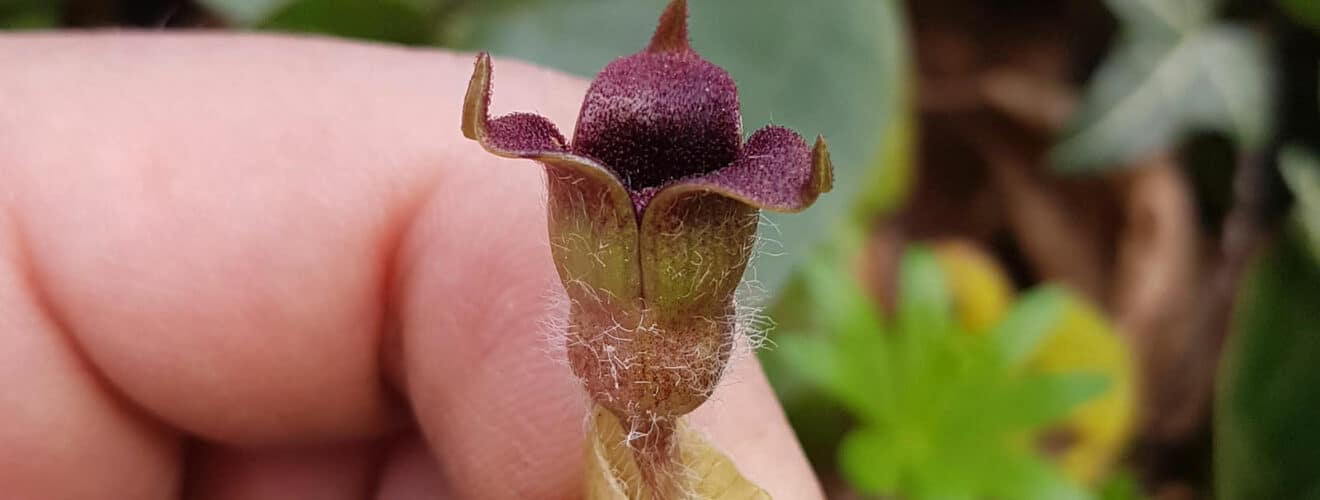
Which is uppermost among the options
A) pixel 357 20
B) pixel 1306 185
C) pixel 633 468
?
pixel 1306 185

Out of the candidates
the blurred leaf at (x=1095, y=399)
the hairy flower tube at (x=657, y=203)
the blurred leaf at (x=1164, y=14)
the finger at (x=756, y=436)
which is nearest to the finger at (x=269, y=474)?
the finger at (x=756, y=436)

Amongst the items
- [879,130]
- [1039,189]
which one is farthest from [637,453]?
[1039,189]

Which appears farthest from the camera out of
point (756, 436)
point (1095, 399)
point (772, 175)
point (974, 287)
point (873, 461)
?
point (974, 287)

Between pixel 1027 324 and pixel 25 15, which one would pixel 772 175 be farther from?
pixel 25 15

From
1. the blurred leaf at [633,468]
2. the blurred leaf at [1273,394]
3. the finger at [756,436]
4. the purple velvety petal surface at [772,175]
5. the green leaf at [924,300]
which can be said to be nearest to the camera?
the purple velvety petal surface at [772,175]

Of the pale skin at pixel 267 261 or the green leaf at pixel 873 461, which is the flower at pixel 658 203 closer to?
the pale skin at pixel 267 261

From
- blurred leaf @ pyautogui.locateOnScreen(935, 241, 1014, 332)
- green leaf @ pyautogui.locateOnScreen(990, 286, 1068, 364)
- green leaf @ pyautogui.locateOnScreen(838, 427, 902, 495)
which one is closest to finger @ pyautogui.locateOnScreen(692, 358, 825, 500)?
green leaf @ pyautogui.locateOnScreen(838, 427, 902, 495)

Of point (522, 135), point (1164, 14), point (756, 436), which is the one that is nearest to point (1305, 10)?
point (1164, 14)
